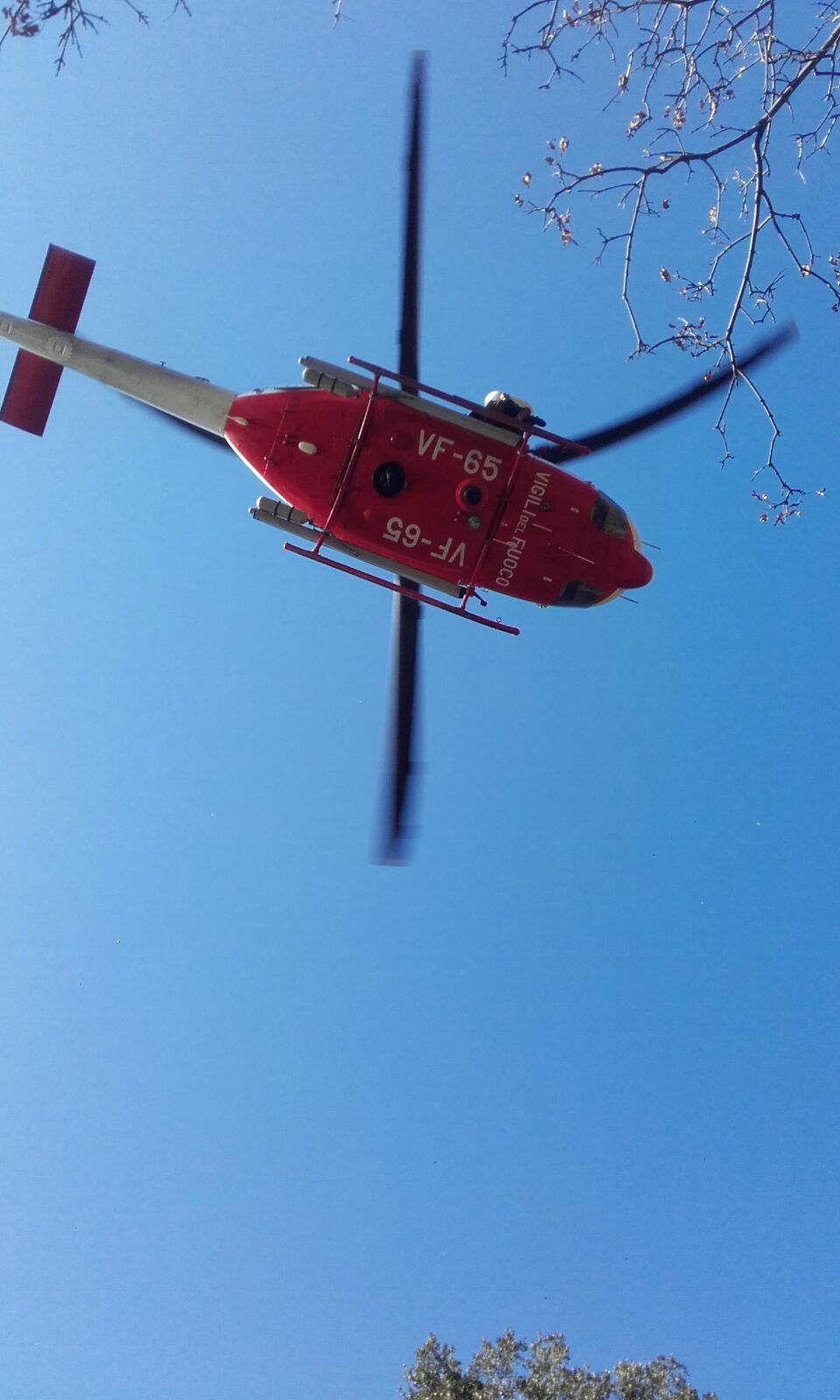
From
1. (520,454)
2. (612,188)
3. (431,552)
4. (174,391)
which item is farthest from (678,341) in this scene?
(174,391)

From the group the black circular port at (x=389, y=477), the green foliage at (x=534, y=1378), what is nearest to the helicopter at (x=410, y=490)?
the black circular port at (x=389, y=477)

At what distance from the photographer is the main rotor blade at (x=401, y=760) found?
7.75 meters

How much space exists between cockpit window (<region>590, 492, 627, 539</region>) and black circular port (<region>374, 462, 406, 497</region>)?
1.73m

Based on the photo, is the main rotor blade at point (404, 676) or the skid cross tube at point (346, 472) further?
the skid cross tube at point (346, 472)

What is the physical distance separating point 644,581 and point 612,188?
11.2 ft

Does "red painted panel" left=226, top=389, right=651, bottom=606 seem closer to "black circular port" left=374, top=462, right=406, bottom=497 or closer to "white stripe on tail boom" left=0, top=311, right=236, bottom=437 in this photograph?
"black circular port" left=374, top=462, right=406, bottom=497

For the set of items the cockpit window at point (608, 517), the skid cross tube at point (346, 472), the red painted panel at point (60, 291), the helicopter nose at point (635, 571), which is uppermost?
the red painted panel at point (60, 291)

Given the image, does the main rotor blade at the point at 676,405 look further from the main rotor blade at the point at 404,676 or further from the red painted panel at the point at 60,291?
the red painted panel at the point at 60,291

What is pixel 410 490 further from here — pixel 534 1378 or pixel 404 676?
pixel 534 1378

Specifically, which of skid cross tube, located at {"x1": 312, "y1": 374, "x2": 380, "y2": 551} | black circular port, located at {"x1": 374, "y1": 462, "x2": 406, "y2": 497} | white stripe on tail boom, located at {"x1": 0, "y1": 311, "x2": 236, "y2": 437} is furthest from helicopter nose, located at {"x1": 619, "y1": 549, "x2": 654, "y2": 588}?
white stripe on tail boom, located at {"x1": 0, "y1": 311, "x2": 236, "y2": 437}

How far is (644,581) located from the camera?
27.6ft

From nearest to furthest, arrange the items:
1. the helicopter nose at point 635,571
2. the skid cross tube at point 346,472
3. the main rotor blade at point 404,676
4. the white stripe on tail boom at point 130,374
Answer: the main rotor blade at point 404,676, the skid cross tube at point 346,472, the white stripe on tail boom at point 130,374, the helicopter nose at point 635,571

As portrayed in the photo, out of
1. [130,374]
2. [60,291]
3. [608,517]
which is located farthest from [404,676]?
[60,291]

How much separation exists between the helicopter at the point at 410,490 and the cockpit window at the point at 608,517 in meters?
0.01
